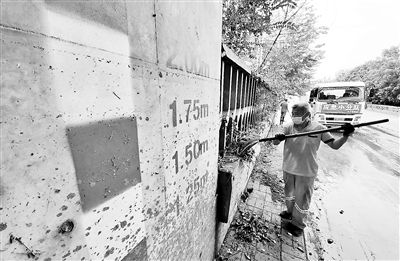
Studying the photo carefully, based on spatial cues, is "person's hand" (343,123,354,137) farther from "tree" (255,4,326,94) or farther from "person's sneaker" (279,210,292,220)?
"tree" (255,4,326,94)

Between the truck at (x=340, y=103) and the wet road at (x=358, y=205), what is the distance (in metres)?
3.13

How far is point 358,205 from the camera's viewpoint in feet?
12.8

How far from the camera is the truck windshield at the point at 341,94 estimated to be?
9602 mm

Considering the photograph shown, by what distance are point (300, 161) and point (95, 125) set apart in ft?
9.56

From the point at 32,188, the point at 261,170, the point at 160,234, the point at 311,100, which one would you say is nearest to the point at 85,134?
the point at 32,188

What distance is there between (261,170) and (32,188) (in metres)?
5.39

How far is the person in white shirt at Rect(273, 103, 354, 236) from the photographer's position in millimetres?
2721

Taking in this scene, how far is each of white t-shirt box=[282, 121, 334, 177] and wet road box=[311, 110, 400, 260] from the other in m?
1.22

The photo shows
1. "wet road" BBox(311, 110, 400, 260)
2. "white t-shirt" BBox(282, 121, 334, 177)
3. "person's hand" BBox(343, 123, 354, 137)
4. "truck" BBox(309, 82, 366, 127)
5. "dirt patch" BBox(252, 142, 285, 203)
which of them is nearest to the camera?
"person's hand" BBox(343, 123, 354, 137)

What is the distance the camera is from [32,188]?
563 millimetres

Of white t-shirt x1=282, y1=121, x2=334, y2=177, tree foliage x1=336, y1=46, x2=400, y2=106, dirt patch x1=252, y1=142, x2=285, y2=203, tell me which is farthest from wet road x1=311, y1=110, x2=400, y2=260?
tree foliage x1=336, y1=46, x2=400, y2=106

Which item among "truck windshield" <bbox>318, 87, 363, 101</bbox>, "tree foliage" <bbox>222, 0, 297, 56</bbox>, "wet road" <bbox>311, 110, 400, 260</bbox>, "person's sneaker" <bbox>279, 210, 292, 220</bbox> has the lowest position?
"wet road" <bbox>311, 110, 400, 260</bbox>

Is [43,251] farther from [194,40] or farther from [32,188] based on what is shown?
[194,40]

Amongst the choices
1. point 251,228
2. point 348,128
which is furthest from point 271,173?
point 348,128
